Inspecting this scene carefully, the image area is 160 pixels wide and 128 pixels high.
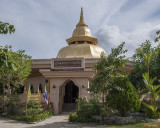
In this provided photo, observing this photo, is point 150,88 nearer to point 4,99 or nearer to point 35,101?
point 35,101

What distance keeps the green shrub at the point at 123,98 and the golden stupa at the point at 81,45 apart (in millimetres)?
9805

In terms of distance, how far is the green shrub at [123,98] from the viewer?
1008 centimetres

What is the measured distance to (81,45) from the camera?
21844 millimetres

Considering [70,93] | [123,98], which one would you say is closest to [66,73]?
[70,93]

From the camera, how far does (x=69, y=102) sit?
62.6ft

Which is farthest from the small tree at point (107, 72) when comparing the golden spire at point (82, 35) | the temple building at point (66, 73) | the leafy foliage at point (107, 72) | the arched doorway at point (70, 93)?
the golden spire at point (82, 35)

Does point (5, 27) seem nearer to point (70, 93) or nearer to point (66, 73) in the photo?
point (66, 73)

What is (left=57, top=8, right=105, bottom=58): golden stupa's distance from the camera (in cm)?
2070

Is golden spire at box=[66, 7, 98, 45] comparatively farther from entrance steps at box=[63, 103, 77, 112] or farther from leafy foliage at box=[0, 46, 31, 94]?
leafy foliage at box=[0, 46, 31, 94]

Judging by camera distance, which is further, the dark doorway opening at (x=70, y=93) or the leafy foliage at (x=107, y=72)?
the dark doorway opening at (x=70, y=93)

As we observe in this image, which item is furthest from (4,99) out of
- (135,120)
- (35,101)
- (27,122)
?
(135,120)

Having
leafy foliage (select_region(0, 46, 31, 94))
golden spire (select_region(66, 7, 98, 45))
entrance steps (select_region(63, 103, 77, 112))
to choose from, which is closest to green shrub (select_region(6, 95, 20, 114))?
leafy foliage (select_region(0, 46, 31, 94))

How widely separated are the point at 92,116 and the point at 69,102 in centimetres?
838

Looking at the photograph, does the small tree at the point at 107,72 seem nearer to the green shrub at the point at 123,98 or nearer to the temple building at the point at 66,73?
the green shrub at the point at 123,98
